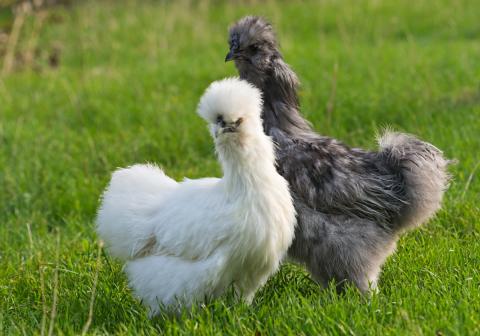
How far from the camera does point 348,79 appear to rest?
31.3ft

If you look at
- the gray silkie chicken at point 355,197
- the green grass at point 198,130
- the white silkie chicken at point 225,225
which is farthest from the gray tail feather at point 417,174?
the white silkie chicken at point 225,225

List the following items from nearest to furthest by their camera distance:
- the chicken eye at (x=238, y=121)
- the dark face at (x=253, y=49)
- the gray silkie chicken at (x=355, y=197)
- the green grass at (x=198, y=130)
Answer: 1. the chicken eye at (x=238, y=121)
2. the green grass at (x=198, y=130)
3. the gray silkie chicken at (x=355, y=197)
4. the dark face at (x=253, y=49)

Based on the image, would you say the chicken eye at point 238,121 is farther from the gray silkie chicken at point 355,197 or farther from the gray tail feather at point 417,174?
the gray tail feather at point 417,174

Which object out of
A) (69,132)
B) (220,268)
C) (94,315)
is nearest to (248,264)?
(220,268)

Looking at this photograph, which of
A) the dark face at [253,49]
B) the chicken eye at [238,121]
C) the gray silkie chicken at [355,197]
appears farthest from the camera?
the dark face at [253,49]

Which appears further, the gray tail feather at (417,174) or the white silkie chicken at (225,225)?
the gray tail feather at (417,174)

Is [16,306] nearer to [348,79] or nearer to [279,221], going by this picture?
[279,221]

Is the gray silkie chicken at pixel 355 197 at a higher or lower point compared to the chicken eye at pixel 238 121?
lower

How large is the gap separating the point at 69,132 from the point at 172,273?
501 centimetres

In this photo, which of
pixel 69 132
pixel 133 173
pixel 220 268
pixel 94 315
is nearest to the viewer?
pixel 220 268

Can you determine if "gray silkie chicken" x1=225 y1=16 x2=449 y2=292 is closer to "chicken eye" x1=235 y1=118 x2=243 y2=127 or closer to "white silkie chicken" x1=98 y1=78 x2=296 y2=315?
"white silkie chicken" x1=98 y1=78 x2=296 y2=315

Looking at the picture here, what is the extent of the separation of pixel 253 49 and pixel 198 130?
331cm

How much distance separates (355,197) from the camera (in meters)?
4.70

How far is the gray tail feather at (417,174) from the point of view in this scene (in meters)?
4.70
